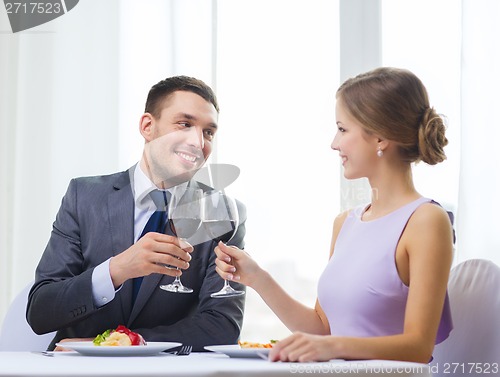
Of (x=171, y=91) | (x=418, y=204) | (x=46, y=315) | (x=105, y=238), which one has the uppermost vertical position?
(x=171, y=91)

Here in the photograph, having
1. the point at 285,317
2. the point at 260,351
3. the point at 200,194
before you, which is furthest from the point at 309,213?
the point at 260,351

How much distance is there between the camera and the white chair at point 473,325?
5.07 feet

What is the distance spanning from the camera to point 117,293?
1.99 meters

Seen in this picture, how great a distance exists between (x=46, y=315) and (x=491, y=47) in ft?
5.59

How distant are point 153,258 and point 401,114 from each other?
65 cm

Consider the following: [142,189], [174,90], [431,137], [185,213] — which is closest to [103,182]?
[142,189]

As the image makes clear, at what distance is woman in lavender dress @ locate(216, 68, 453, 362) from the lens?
5.12 ft

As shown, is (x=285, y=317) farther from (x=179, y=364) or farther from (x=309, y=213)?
(x=309, y=213)

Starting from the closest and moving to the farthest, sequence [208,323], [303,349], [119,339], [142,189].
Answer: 1. [303,349]
2. [119,339]
3. [208,323]
4. [142,189]

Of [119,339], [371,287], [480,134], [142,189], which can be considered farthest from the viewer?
[480,134]

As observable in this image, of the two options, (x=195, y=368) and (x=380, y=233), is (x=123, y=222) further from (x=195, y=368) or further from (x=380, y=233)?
(x=195, y=368)

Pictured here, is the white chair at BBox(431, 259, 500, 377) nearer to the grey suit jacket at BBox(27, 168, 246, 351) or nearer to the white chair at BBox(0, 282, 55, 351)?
the grey suit jacket at BBox(27, 168, 246, 351)

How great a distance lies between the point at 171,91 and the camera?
7.48ft

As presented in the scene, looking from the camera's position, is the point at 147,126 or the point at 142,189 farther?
the point at 147,126
